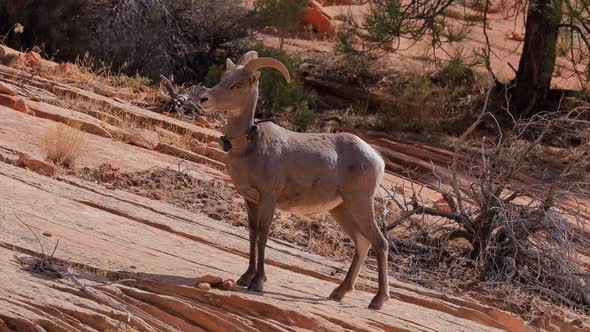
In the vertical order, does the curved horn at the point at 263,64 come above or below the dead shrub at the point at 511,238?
above

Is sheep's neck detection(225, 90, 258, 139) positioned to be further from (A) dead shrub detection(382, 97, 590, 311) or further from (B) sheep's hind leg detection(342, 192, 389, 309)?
(A) dead shrub detection(382, 97, 590, 311)

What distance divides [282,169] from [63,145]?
3.96m

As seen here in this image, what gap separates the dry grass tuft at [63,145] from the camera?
9.70 meters

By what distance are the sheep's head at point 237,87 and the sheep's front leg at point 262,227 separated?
0.60 metres

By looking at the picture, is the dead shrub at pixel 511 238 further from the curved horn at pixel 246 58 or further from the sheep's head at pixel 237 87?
the sheep's head at pixel 237 87

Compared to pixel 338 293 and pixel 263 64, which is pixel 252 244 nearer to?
pixel 338 293

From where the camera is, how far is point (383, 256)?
6727 millimetres

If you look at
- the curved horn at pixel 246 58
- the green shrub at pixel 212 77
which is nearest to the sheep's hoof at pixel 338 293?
the curved horn at pixel 246 58

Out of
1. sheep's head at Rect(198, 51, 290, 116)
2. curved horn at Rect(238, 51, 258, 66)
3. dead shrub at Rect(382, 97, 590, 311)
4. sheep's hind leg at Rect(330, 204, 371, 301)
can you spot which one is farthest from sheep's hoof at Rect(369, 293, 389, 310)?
dead shrub at Rect(382, 97, 590, 311)

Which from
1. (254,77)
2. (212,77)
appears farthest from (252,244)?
(212,77)

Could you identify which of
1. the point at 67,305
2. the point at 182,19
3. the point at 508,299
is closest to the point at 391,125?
the point at 182,19

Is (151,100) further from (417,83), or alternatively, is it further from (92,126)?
(417,83)

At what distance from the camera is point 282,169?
6.39m

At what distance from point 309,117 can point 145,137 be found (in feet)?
16.9
